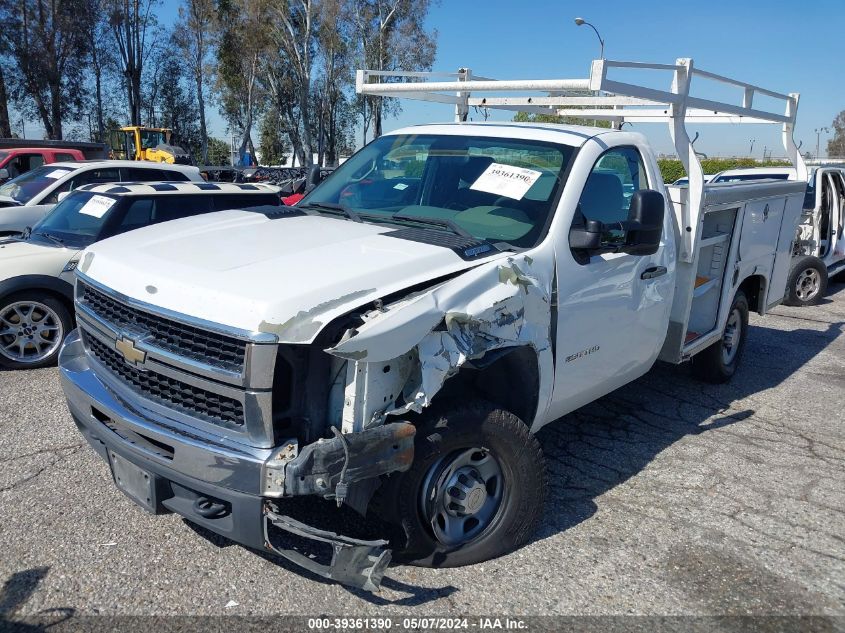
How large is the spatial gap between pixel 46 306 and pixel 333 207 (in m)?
3.34

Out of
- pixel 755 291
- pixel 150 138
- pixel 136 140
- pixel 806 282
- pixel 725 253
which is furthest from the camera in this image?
pixel 150 138

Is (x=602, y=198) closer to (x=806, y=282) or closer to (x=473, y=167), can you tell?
(x=473, y=167)

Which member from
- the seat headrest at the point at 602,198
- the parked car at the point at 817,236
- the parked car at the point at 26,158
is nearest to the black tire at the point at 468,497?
the seat headrest at the point at 602,198

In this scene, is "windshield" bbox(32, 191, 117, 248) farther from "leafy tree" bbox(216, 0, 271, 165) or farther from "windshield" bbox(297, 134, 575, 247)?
"leafy tree" bbox(216, 0, 271, 165)

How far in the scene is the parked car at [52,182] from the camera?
371 inches

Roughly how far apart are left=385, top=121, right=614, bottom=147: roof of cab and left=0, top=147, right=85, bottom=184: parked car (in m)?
13.1

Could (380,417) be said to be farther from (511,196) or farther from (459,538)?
(511,196)

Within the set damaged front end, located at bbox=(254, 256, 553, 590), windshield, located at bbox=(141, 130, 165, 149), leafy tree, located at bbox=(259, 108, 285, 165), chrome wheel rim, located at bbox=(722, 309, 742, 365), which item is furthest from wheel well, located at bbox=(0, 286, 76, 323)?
leafy tree, located at bbox=(259, 108, 285, 165)

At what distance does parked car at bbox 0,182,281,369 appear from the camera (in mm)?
6023

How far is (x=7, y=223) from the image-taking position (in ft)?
30.4

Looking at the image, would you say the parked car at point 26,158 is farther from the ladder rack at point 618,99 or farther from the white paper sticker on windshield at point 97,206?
the ladder rack at point 618,99

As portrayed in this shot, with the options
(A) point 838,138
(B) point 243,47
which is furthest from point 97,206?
(A) point 838,138

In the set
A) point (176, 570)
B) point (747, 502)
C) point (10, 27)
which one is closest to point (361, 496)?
point (176, 570)

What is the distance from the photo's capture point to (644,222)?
12.2 feet
